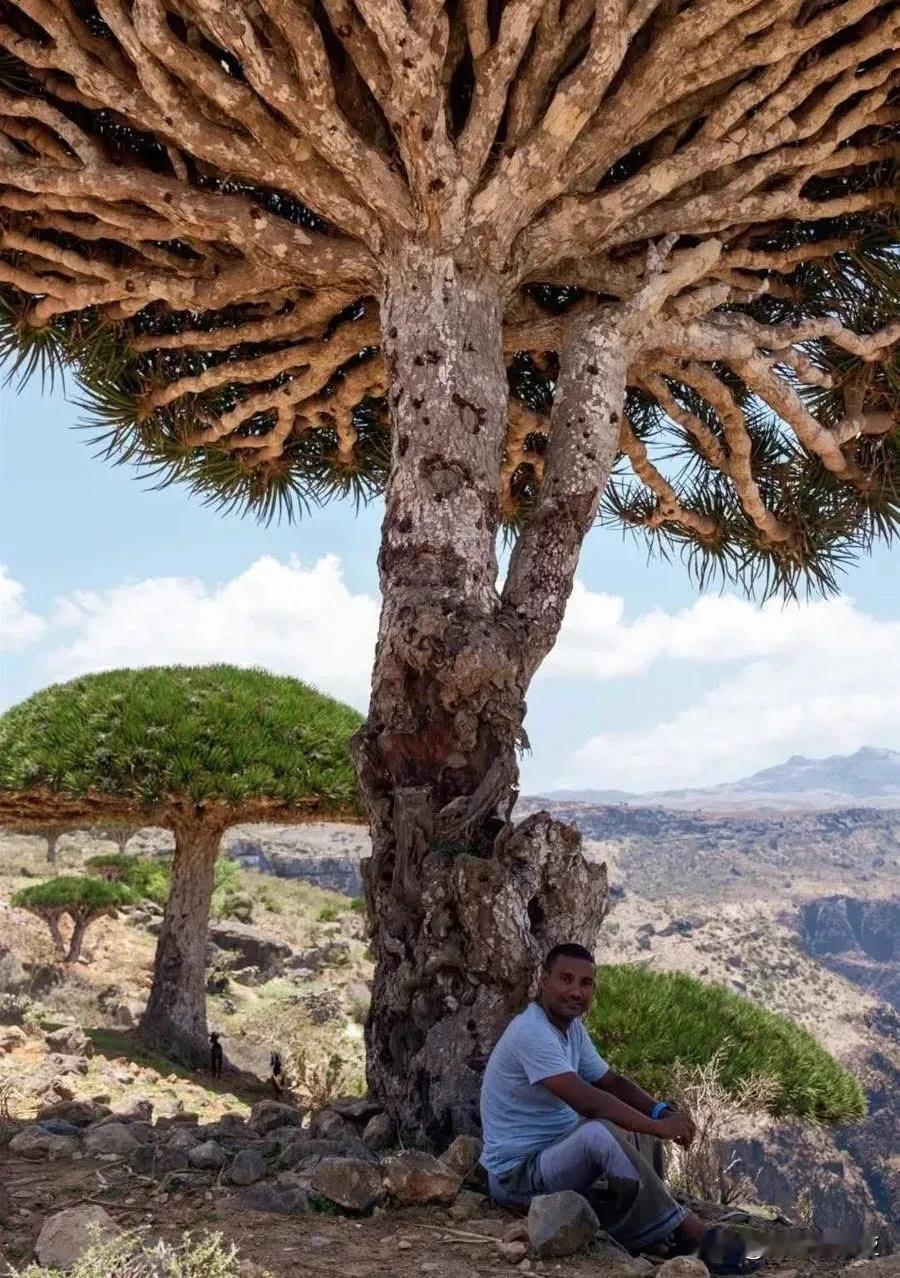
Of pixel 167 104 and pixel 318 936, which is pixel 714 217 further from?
pixel 318 936

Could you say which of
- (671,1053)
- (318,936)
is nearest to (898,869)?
(318,936)

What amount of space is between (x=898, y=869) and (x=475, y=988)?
108 m

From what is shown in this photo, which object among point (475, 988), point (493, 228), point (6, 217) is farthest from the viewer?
point (6, 217)

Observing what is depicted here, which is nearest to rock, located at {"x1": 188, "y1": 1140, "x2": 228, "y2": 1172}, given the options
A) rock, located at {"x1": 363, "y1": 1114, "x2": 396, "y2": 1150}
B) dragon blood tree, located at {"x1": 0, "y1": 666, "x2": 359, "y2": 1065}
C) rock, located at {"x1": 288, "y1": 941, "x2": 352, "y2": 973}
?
rock, located at {"x1": 363, "y1": 1114, "x2": 396, "y2": 1150}

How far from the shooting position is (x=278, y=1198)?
3.12 metres

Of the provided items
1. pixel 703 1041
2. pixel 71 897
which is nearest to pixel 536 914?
pixel 703 1041

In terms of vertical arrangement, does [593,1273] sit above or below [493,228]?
below

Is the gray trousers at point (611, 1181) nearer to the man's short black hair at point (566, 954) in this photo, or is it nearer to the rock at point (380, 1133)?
the man's short black hair at point (566, 954)

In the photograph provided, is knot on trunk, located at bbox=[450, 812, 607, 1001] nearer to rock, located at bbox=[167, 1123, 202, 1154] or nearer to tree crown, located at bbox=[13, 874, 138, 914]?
rock, located at bbox=[167, 1123, 202, 1154]

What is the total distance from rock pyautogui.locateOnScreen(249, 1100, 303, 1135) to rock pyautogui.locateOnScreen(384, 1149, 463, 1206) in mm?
1056

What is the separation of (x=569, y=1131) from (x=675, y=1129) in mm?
301

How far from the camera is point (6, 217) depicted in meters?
5.95

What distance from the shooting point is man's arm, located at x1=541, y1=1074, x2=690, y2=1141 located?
3.07 meters

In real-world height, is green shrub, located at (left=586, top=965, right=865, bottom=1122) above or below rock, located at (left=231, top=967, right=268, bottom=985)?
above
